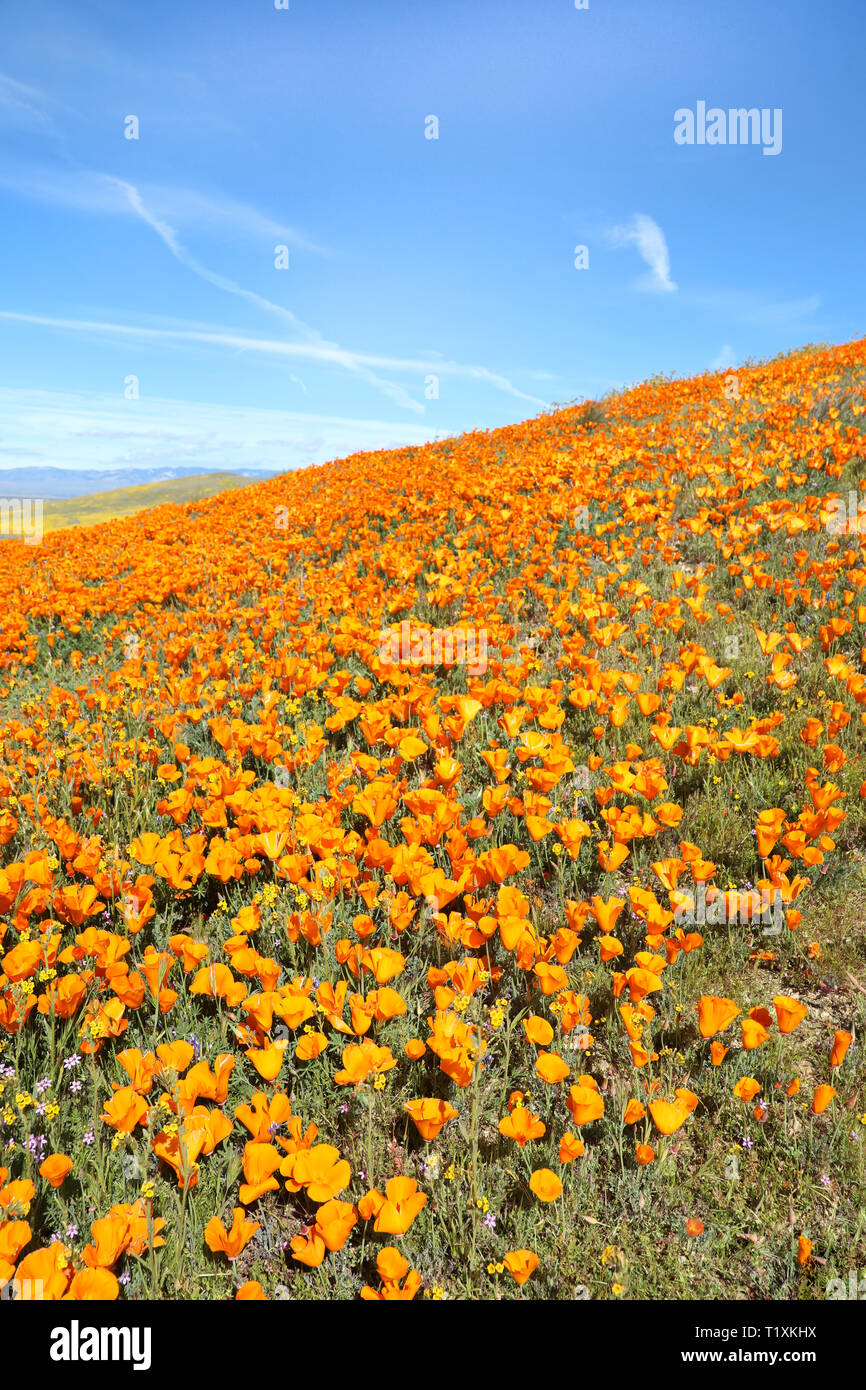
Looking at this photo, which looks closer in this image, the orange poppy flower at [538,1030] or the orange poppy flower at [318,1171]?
the orange poppy flower at [318,1171]

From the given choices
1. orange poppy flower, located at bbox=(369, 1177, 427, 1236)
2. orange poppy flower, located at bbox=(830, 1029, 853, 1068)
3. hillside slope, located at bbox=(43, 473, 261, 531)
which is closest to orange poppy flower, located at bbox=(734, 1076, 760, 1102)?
orange poppy flower, located at bbox=(830, 1029, 853, 1068)

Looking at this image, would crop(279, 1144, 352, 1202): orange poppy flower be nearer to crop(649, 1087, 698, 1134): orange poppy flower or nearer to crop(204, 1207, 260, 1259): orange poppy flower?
crop(204, 1207, 260, 1259): orange poppy flower

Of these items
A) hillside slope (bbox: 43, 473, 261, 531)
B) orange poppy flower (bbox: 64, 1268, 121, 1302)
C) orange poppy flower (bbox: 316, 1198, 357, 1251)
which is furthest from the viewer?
hillside slope (bbox: 43, 473, 261, 531)

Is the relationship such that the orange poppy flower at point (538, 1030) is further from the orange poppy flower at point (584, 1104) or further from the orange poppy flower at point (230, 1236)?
the orange poppy flower at point (230, 1236)

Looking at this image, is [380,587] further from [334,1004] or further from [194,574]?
[334,1004]

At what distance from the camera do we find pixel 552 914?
2.63 metres

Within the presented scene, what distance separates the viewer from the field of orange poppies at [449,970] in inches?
65.2

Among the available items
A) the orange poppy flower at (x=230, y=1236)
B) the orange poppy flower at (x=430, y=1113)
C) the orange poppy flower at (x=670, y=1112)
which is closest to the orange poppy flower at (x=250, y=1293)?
the orange poppy flower at (x=230, y=1236)

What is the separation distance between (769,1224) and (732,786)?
1.81m

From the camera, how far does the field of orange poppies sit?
1.66 meters

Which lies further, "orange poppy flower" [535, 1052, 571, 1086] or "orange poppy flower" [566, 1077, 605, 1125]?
"orange poppy flower" [535, 1052, 571, 1086]

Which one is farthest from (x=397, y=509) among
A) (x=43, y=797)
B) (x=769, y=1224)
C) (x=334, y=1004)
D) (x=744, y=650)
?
(x=769, y=1224)

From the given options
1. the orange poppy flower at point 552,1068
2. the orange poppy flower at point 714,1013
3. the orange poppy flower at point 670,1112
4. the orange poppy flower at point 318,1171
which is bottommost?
the orange poppy flower at point 318,1171

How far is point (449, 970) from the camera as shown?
6.54 ft
